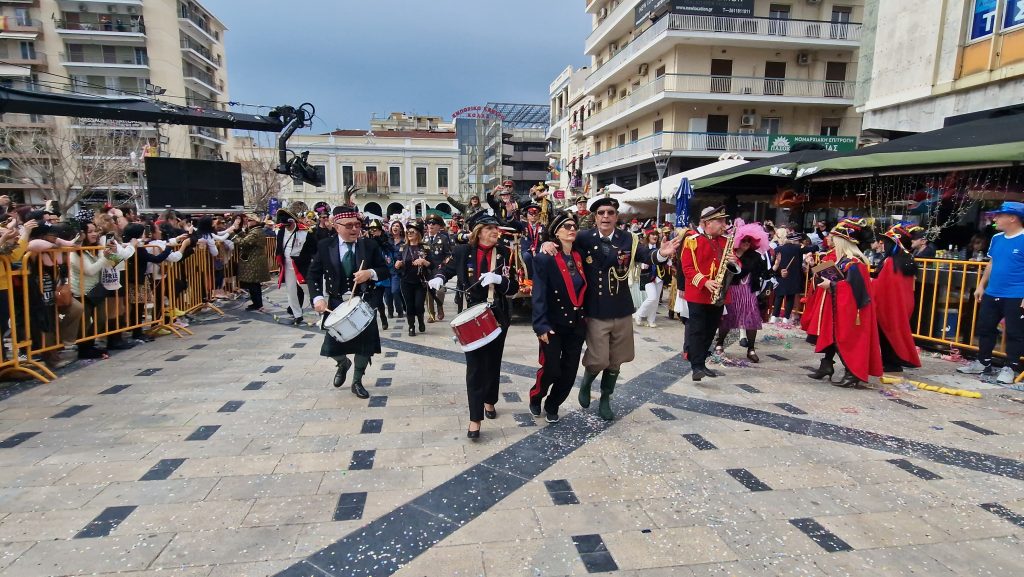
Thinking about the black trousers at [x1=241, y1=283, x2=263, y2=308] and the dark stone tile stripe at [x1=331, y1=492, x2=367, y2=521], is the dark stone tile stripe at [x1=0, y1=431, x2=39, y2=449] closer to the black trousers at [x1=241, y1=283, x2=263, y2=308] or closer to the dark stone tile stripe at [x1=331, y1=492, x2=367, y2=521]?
the dark stone tile stripe at [x1=331, y1=492, x2=367, y2=521]

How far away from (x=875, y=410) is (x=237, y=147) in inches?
2046

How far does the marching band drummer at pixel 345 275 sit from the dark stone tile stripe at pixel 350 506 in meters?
2.03

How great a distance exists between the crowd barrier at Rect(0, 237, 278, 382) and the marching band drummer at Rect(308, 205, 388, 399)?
3.36 meters

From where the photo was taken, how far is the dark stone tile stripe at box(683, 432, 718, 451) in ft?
13.6

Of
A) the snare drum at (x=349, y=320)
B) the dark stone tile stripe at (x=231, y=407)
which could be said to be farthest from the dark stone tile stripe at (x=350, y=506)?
the dark stone tile stripe at (x=231, y=407)

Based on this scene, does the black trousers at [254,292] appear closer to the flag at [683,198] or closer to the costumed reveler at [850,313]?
the flag at [683,198]

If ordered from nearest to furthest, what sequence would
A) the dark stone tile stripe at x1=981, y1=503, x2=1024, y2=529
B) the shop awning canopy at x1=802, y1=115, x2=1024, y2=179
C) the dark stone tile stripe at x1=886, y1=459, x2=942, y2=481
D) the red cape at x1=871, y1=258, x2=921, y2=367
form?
1. the dark stone tile stripe at x1=981, y1=503, x2=1024, y2=529
2. the dark stone tile stripe at x1=886, y1=459, x2=942, y2=481
3. the red cape at x1=871, y1=258, x2=921, y2=367
4. the shop awning canopy at x1=802, y1=115, x2=1024, y2=179

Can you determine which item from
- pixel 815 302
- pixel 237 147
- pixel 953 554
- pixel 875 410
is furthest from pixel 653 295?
pixel 237 147

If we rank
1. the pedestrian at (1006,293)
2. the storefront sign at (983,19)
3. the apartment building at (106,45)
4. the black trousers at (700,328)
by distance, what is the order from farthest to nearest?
the apartment building at (106,45)
the storefront sign at (983,19)
the black trousers at (700,328)
the pedestrian at (1006,293)

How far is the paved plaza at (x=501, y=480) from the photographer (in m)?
2.77

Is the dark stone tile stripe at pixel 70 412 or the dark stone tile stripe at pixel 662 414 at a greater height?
the dark stone tile stripe at pixel 662 414

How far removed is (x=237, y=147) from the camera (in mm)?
46281

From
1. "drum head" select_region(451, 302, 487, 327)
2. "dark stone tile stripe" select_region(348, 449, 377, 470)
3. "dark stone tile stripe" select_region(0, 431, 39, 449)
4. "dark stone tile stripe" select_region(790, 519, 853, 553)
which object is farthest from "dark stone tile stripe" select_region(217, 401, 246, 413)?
"dark stone tile stripe" select_region(790, 519, 853, 553)

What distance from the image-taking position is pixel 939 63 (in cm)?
1109
